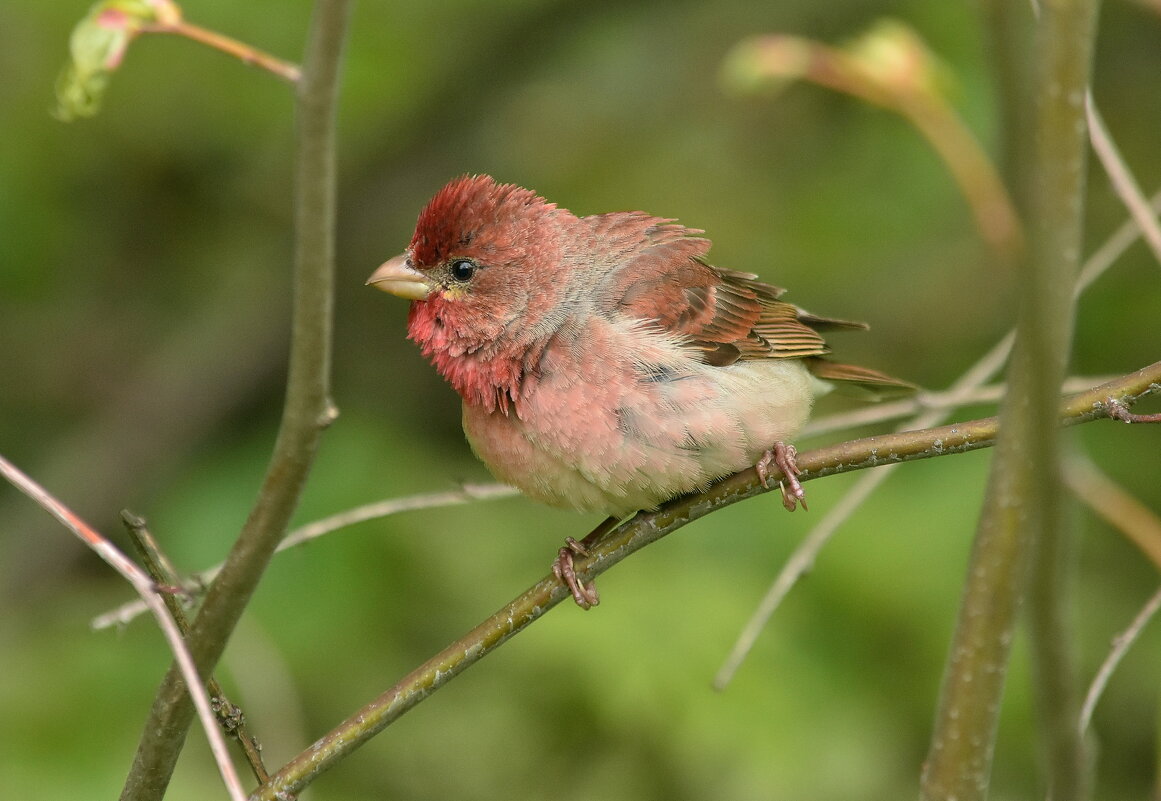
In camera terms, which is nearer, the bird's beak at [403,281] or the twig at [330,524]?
the twig at [330,524]

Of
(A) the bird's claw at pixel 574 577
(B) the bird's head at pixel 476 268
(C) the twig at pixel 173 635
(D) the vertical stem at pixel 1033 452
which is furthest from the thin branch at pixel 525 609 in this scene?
(B) the bird's head at pixel 476 268

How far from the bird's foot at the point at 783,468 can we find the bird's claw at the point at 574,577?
60 centimetres

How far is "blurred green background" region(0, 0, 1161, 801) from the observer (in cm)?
567

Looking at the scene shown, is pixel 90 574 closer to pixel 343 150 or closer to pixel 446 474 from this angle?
pixel 446 474

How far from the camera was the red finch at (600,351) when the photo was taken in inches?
160

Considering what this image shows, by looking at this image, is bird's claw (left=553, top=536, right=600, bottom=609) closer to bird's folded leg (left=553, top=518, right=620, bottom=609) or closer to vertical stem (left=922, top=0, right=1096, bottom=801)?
bird's folded leg (left=553, top=518, right=620, bottom=609)

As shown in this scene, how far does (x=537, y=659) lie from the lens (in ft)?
19.1

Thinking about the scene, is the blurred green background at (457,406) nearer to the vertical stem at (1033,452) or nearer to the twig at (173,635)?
the twig at (173,635)

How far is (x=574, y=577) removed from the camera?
367 cm

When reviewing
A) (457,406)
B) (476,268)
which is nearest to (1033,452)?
(476,268)

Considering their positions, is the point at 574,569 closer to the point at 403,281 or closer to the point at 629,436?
the point at 629,436

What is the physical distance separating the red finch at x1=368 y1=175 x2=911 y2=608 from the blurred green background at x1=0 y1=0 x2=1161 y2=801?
47.7 inches

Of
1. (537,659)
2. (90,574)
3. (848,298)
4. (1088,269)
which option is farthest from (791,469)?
(90,574)

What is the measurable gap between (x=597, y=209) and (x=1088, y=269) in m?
4.60
